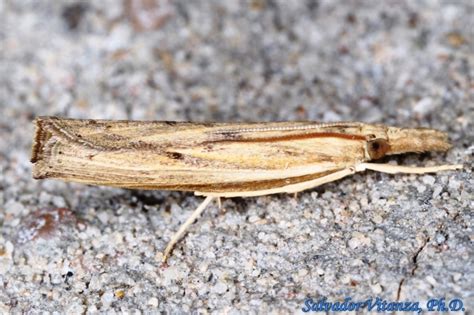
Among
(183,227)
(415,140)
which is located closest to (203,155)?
(183,227)

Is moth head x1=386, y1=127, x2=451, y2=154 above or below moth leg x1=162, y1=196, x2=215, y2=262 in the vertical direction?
above

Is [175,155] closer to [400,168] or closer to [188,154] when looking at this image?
[188,154]

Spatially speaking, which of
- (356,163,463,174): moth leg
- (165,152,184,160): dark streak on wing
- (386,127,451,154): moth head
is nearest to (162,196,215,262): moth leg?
(165,152,184,160): dark streak on wing

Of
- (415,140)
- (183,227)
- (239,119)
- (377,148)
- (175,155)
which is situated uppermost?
(239,119)

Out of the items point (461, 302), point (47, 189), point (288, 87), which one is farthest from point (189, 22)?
point (461, 302)

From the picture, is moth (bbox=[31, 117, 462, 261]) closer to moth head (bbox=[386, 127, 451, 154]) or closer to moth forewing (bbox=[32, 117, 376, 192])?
moth forewing (bbox=[32, 117, 376, 192])

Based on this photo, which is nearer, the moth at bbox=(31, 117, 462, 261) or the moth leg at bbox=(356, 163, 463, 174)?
the moth at bbox=(31, 117, 462, 261)
